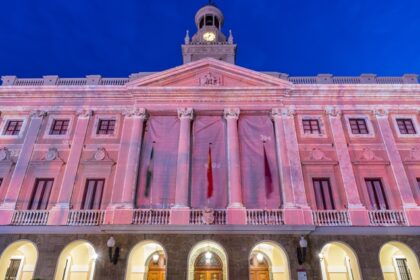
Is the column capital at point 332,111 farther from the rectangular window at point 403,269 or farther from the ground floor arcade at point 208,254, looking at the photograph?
the rectangular window at point 403,269

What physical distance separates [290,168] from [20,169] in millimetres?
15587

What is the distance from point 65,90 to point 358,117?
62.8 feet

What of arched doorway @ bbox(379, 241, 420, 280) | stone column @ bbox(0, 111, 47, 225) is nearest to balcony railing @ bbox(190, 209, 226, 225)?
arched doorway @ bbox(379, 241, 420, 280)

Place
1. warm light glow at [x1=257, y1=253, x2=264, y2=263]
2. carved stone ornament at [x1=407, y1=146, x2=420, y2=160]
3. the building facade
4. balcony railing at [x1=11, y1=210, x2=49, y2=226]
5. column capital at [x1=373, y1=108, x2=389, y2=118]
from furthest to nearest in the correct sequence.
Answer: column capital at [x1=373, y1=108, x2=389, y2=118] → carved stone ornament at [x1=407, y1=146, x2=420, y2=160] → warm light glow at [x1=257, y1=253, x2=264, y2=263] → balcony railing at [x1=11, y1=210, x2=49, y2=226] → the building facade

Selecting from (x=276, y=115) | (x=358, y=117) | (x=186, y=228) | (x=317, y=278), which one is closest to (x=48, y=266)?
(x=186, y=228)

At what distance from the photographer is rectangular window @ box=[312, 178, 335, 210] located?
57.9 feet

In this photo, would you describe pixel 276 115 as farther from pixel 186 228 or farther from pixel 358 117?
pixel 186 228

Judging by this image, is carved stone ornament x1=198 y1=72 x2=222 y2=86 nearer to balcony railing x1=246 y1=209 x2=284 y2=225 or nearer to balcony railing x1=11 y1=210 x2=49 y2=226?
balcony railing x1=246 y1=209 x2=284 y2=225

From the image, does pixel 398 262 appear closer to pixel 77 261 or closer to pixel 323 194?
pixel 323 194

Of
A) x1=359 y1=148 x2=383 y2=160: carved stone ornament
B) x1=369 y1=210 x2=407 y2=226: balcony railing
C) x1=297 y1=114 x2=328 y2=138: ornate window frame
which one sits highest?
x1=297 y1=114 x2=328 y2=138: ornate window frame

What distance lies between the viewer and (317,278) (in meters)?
15.1

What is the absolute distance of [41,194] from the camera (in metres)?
18.1

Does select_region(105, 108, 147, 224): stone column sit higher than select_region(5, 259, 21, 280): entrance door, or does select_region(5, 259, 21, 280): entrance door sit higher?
select_region(105, 108, 147, 224): stone column

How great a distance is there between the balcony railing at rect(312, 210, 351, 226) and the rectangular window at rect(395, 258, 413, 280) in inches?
133
